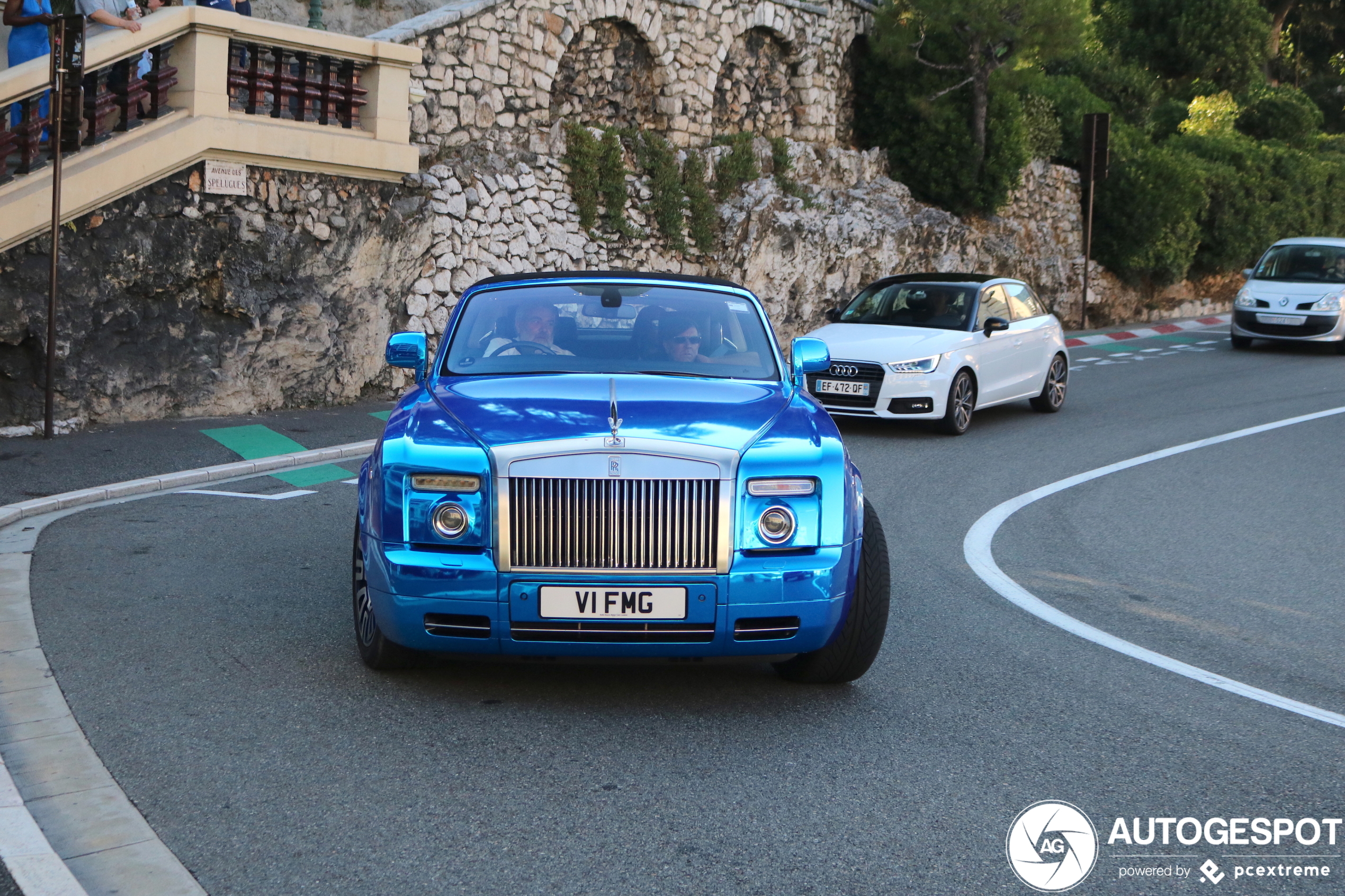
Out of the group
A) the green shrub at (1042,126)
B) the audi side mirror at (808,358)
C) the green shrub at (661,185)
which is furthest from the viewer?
the green shrub at (1042,126)

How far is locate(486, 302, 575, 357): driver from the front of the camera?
20.7 ft

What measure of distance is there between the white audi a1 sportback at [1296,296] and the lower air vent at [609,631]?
68.4 feet

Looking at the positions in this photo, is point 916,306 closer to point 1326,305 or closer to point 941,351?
point 941,351

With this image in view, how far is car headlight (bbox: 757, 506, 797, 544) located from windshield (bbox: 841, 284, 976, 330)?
31.1ft

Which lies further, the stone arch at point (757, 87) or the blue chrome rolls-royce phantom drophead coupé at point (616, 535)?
the stone arch at point (757, 87)

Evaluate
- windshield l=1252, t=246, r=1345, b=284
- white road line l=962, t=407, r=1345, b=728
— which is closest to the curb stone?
white road line l=962, t=407, r=1345, b=728

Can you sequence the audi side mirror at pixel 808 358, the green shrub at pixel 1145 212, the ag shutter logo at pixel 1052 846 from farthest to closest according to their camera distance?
the green shrub at pixel 1145 212 < the audi side mirror at pixel 808 358 < the ag shutter logo at pixel 1052 846

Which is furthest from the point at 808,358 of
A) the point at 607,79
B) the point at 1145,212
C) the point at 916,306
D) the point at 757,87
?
the point at 1145,212

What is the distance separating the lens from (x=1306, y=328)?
2292cm

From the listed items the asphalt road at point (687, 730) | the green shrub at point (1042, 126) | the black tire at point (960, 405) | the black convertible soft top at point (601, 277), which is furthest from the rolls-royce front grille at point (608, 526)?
the green shrub at point (1042, 126)

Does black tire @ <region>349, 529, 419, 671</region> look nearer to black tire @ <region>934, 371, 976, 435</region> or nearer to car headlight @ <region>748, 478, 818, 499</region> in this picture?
car headlight @ <region>748, 478, 818, 499</region>

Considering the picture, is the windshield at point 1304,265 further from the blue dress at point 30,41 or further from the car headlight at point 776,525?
the car headlight at point 776,525

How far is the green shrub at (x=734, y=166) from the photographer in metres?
20.3

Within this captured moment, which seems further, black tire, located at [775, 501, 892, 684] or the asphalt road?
black tire, located at [775, 501, 892, 684]
